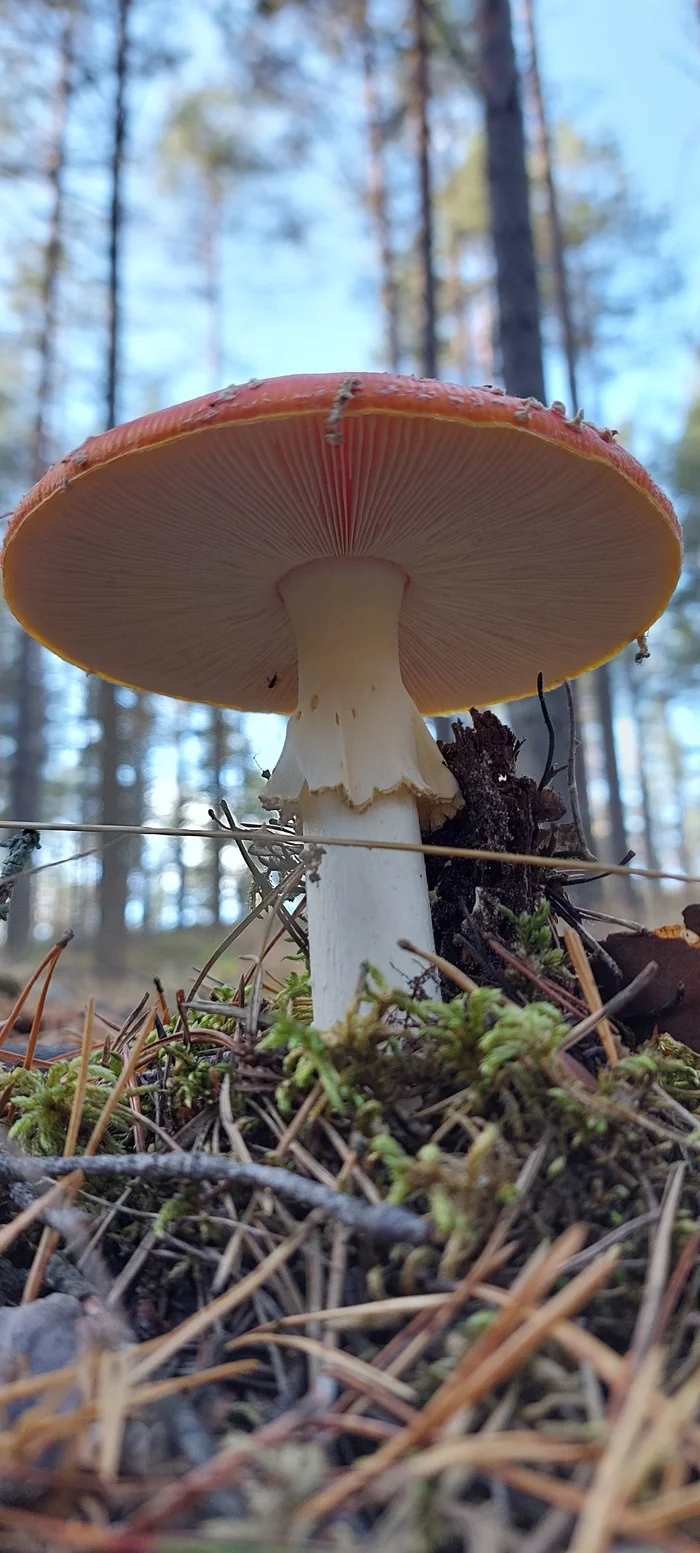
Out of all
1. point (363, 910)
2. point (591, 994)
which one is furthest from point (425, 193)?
point (591, 994)

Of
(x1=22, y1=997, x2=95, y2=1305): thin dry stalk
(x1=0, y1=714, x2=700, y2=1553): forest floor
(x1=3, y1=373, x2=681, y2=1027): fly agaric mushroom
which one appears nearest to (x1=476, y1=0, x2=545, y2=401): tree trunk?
(x1=3, y1=373, x2=681, y2=1027): fly agaric mushroom

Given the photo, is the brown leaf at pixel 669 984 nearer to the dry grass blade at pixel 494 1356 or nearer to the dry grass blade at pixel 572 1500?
the dry grass blade at pixel 494 1356

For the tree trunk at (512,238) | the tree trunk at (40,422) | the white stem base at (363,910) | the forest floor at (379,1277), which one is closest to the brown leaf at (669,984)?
the forest floor at (379,1277)

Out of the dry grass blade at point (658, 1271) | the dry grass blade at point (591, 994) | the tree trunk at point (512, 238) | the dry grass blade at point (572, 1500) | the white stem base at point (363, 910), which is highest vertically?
the tree trunk at point (512, 238)

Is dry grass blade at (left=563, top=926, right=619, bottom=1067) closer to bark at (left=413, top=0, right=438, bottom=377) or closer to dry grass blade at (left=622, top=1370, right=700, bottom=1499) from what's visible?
dry grass blade at (left=622, top=1370, right=700, bottom=1499)

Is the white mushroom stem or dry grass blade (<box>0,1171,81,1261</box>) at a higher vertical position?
the white mushroom stem

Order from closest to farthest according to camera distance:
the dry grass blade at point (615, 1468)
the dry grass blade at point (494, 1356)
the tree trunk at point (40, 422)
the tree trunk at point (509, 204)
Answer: the dry grass blade at point (615, 1468), the dry grass blade at point (494, 1356), the tree trunk at point (509, 204), the tree trunk at point (40, 422)
